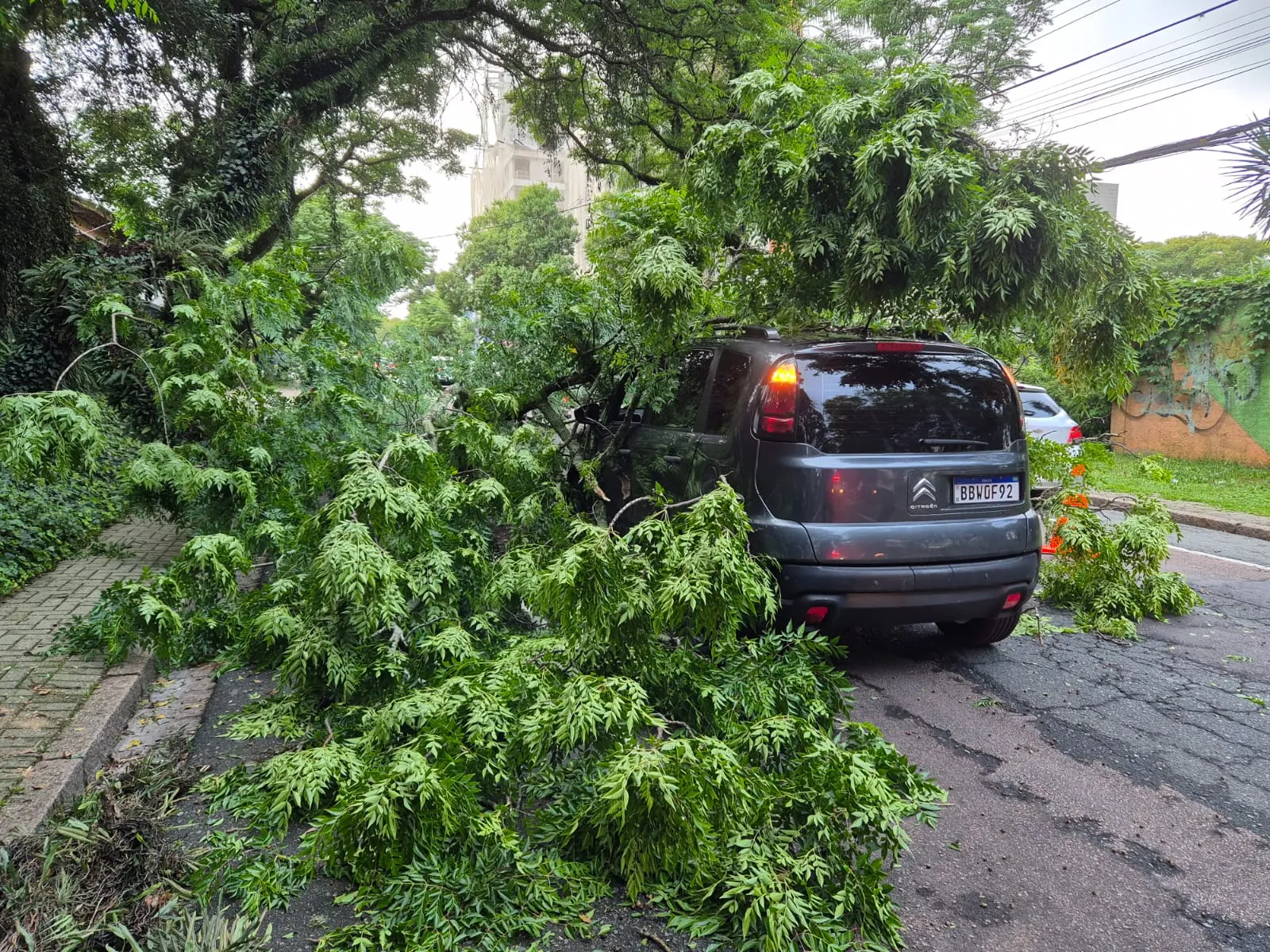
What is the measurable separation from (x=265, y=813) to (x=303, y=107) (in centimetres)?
784

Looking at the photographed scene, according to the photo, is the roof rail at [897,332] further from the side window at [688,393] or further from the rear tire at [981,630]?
the rear tire at [981,630]

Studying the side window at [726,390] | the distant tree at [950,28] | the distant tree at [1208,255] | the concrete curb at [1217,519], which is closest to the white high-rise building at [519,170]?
the side window at [726,390]

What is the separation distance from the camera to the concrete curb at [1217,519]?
889 cm

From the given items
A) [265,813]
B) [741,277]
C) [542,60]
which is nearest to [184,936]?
[265,813]

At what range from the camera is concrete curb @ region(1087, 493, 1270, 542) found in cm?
889

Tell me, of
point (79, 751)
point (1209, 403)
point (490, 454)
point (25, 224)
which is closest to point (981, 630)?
point (490, 454)

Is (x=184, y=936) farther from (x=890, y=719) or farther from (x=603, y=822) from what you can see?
(x=890, y=719)

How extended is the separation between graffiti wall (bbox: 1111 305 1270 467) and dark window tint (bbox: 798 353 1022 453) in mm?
11638

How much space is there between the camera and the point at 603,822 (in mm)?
2326

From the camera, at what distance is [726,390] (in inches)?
173

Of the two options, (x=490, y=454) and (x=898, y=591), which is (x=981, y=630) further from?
(x=490, y=454)

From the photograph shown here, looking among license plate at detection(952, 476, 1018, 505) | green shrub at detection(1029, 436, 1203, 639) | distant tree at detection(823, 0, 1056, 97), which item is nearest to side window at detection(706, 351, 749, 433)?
license plate at detection(952, 476, 1018, 505)

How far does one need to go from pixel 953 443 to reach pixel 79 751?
166 inches

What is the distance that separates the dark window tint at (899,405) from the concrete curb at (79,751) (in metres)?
3.41
